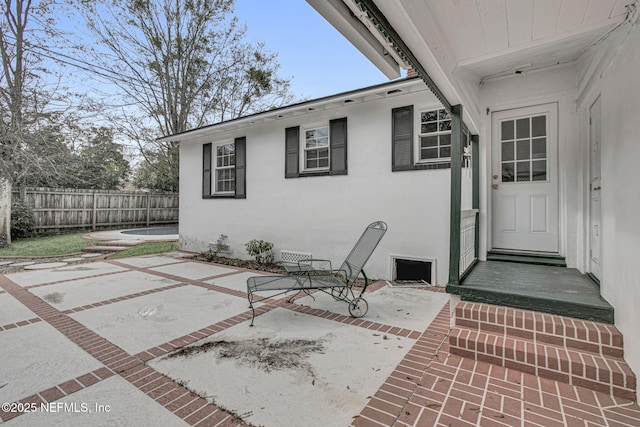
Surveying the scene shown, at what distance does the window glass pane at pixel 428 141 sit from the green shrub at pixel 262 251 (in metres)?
3.97

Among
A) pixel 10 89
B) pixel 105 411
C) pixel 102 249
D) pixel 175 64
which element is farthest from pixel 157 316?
pixel 175 64

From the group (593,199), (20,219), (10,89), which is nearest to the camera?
(593,199)

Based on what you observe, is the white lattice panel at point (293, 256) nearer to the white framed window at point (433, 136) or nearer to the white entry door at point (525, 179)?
the white framed window at point (433, 136)

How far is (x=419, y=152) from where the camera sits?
5277 millimetres

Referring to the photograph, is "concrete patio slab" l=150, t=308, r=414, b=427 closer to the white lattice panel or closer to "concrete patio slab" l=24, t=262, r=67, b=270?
the white lattice panel

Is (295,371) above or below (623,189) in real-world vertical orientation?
below

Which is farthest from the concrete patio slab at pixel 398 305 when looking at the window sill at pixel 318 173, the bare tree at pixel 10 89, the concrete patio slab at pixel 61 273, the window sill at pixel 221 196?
the bare tree at pixel 10 89

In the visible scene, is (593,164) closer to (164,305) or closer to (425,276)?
(425,276)

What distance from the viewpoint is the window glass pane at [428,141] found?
518cm

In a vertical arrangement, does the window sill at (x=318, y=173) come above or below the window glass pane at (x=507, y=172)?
above

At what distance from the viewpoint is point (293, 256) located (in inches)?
267

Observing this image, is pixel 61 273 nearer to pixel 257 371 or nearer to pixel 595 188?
pixel 257 371

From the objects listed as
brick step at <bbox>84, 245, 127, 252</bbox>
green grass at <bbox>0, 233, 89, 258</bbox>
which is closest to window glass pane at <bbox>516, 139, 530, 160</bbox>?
brick step at <bbox>84, 245, 127, 252</bbox>

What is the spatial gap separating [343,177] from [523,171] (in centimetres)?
298
